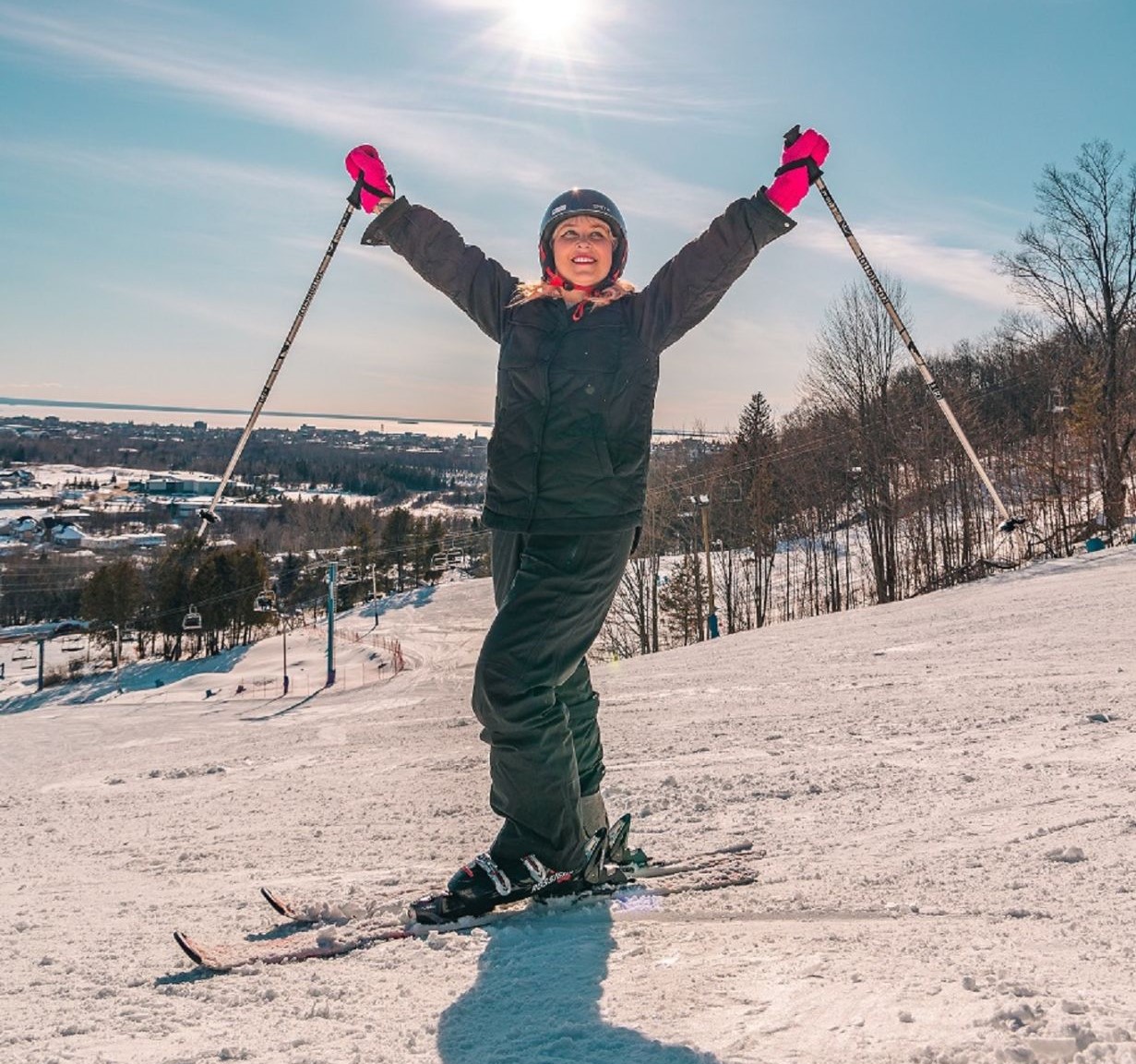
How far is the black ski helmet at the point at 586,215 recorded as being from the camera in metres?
2.90

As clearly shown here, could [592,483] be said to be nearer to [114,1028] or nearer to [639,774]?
[114,1028]

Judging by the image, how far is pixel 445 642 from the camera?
54.9 m

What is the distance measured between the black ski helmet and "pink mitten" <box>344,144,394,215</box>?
63cm

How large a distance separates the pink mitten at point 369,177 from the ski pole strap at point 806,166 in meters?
1.36

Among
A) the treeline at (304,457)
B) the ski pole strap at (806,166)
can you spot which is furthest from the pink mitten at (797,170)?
the treeline at (304,457)

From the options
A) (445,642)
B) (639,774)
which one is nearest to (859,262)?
(639,774)

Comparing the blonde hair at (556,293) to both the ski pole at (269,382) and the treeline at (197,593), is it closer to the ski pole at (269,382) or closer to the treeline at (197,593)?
the ski pole at (269,382)

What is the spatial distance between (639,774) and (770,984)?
8.57 ft

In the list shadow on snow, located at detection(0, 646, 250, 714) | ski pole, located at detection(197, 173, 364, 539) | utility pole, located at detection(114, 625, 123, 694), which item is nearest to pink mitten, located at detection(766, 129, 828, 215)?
ski pole, located at detection(197, 173, 364, 539)

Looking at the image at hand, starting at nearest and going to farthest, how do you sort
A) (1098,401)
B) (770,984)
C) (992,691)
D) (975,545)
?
(770,984), (992,691), (1098,401), (975,545)

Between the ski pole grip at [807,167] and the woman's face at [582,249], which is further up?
the ski pole grip at [807,167]

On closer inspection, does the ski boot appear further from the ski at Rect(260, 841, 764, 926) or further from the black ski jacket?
the black ski jacket

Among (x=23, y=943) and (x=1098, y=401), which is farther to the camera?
(x=1098, y=401)

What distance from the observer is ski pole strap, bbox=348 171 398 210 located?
315 cm
